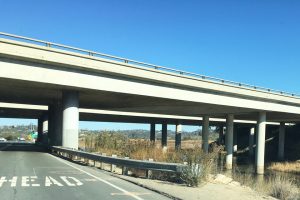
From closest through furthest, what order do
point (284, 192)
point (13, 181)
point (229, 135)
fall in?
point (284, 192) < point (13, 181) < point (229, 135)

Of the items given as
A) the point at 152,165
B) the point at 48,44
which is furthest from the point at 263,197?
the point at 48,44

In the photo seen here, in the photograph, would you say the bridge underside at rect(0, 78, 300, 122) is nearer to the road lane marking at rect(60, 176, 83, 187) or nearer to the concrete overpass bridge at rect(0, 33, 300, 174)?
the concrete overpass bridge at rect(0, 33, 300, 174)

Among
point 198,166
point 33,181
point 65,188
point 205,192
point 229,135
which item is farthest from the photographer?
point 229,135

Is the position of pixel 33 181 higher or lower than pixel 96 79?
lower

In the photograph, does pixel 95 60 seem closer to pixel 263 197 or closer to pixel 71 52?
pixel 71 52

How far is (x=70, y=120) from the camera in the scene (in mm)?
34625

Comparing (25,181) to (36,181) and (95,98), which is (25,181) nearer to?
(36,181)

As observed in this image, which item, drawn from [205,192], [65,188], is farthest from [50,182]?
[205,192]

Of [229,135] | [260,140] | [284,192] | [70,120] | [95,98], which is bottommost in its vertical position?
[260,140]

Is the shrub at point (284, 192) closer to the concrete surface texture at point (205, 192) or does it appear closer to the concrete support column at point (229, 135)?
the concrete surface texture at point (205, 192)

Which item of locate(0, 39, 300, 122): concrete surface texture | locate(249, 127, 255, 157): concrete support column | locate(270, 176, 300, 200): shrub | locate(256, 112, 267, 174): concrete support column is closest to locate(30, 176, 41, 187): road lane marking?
locate(270, 176, 300, 200): shrub

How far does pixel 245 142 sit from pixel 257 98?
60230 millimetres

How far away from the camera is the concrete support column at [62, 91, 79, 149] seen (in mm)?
34469

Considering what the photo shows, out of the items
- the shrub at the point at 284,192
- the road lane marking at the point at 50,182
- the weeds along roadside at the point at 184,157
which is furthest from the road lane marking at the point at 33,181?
the shrub at the point at 284,192
